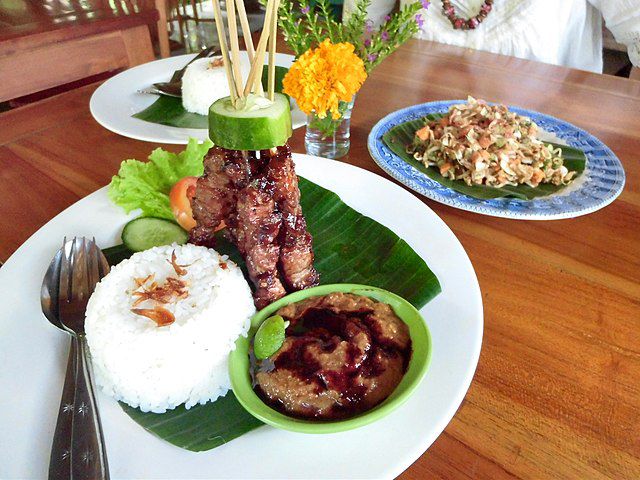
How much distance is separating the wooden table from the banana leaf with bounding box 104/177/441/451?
31 cm

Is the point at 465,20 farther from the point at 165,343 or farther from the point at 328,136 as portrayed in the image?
the point at 165,343

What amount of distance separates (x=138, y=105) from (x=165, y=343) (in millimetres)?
2040

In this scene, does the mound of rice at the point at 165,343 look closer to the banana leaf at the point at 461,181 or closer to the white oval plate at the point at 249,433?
the white oval plate at the point at 249,433

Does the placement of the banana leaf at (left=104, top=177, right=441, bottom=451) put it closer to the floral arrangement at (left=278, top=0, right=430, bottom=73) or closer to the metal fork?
the metal fork

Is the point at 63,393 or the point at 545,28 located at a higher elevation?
the point at 63,393

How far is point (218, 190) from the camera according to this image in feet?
5.60

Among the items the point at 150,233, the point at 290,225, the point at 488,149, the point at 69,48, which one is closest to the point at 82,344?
the point at 150,233

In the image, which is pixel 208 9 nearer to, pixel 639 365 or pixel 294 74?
pixel 294 74

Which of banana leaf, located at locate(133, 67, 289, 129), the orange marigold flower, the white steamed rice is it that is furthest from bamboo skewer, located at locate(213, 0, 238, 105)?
the white steamed rice

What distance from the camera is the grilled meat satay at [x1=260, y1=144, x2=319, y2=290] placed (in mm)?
1570

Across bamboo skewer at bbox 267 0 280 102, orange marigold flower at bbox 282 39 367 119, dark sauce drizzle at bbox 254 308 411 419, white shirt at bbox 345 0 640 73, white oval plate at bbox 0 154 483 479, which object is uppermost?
bamboo skewer at bbox 267 0 280 102

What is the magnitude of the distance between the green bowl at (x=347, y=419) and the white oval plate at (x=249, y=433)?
0.05 meters

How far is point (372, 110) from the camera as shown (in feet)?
9.80

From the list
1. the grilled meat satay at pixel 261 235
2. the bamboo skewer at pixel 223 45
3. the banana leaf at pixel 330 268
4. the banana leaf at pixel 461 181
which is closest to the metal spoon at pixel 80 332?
the banana leaf at pixel 330 268
